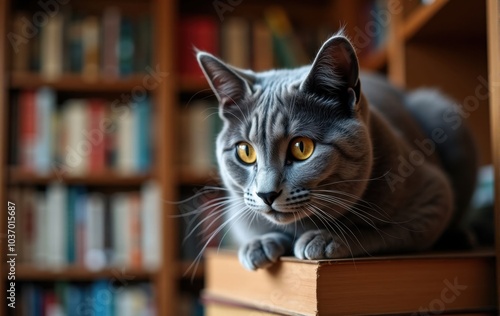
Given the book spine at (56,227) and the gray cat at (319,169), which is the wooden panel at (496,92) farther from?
the book spine at (56,227)

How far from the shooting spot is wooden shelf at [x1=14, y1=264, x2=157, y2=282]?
180cm

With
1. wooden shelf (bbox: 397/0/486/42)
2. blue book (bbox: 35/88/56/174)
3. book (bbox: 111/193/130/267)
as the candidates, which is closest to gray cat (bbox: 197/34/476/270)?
wooden shelf (bbox: 397/0/486/42)

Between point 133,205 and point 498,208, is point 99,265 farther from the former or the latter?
point 498,208

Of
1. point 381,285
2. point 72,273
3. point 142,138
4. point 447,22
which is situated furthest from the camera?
point 142,138

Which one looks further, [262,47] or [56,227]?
[262,47]

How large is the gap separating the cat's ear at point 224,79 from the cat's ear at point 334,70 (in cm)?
11

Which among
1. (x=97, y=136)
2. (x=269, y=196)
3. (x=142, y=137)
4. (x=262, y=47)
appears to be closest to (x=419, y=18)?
(x=269, y=196)

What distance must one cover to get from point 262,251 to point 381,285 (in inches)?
7.3

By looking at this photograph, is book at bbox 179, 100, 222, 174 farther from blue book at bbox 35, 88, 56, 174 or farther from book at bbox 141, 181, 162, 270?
blue book at bbox 35, 88, 56, 174

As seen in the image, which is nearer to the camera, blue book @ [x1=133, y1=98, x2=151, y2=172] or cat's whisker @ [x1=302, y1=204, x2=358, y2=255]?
cat's whisker @ [x1=302, y1=204, x2=358, y2=255]

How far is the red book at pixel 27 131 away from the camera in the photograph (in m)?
1.84

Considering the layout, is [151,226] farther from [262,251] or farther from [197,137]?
[262,251]

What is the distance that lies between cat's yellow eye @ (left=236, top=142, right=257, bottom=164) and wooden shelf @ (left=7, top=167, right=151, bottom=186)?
1.10m

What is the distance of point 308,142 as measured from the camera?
78 centimetres
